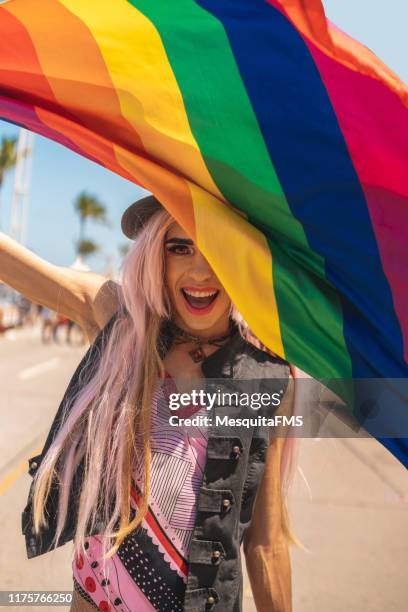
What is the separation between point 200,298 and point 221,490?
0.53 metres

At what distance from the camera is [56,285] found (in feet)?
6.50

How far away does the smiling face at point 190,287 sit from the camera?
5.97 ft

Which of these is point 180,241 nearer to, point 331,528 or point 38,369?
point 331,528

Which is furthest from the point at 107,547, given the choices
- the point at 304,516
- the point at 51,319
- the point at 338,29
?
the point at 51,319

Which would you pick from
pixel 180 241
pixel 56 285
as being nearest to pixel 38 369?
pixel 56 285

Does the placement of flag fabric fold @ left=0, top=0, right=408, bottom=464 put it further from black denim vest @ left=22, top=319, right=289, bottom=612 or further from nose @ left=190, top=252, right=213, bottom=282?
black denim vest @ left=22, top=319, right=289, bottom=612

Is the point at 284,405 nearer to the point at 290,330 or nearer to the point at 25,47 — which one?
the point at 290,330

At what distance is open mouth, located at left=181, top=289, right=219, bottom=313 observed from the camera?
5.99 ft

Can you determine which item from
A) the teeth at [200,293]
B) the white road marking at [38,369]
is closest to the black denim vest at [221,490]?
the teeth at [200,293]

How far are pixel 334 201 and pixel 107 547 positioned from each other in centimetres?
107

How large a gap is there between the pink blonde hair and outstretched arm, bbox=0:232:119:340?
149mm

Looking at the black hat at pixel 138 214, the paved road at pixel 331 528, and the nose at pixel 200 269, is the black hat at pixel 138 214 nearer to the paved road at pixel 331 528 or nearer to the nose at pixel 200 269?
the nose at pixel 200 269

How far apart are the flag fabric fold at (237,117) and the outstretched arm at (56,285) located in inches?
16.3

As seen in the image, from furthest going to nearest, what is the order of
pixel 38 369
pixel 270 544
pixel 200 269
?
pixel 38 369 < pixel 270 544 < pixel 200 269
